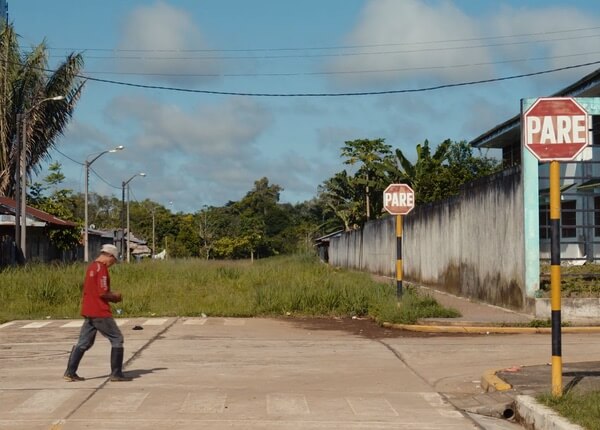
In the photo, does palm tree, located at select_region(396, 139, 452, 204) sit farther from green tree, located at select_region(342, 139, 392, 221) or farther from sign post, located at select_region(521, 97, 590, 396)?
sign post, located at select_region(521, 97, 590, 396)

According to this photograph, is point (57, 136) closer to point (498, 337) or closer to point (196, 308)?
point (196, 308)

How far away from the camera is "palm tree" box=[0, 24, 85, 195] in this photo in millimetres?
46438

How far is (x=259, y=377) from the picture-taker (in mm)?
12258

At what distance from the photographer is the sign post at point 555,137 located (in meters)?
9.49

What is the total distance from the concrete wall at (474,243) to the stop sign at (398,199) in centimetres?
226

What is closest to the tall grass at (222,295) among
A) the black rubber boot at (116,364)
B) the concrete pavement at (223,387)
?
the concrete pavement at (223,387)

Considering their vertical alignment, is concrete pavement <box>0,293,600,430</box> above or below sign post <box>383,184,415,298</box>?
below

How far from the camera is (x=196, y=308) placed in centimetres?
2367

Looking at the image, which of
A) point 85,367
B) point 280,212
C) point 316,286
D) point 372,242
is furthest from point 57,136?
point 280,212

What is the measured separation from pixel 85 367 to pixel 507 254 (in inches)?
451

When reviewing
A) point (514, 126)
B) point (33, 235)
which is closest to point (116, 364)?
point (514, 126)

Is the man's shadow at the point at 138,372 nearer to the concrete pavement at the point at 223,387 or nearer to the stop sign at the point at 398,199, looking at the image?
the concrete pavement at the point at 223,387

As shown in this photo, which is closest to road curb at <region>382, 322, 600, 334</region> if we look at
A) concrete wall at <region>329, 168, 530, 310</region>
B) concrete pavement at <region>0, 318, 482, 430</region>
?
concrete wall at <region>329, 168, 530, 310</region>

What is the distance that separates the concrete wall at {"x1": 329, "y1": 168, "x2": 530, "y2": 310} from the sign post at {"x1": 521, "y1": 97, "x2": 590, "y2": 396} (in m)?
10.7
